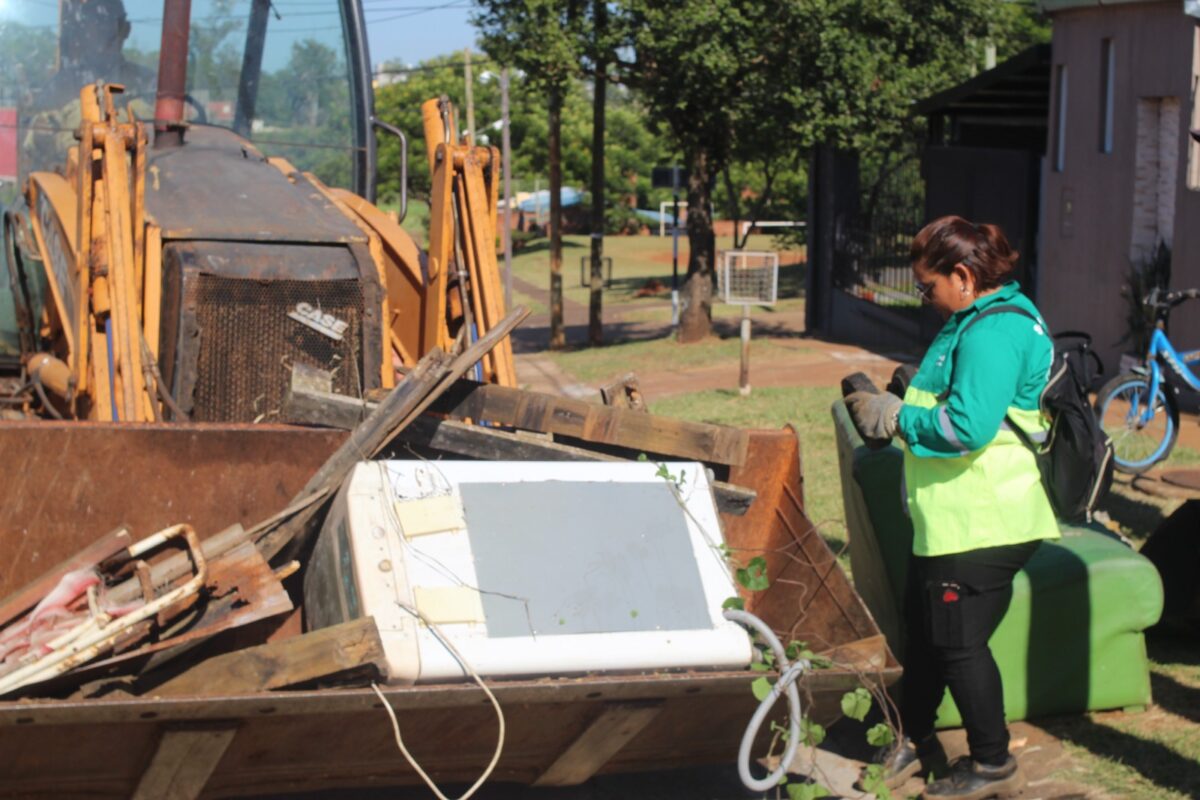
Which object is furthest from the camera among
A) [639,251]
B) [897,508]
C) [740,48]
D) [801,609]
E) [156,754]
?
[639,251]

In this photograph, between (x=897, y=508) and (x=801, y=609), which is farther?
(x=897, y=508)

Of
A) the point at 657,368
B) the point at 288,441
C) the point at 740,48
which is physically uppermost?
the point at 740,48

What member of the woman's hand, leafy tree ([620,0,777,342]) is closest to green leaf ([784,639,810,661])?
the woman's hand

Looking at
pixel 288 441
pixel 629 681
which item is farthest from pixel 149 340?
pixel 629 681

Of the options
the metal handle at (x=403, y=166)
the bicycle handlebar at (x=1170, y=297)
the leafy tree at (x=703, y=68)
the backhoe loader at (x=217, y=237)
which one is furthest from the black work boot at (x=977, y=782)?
the leafy tree at (x=703, y=68)

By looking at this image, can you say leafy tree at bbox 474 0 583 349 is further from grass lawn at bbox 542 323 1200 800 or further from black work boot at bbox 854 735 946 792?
black work boot at bbox 854 735 946 792

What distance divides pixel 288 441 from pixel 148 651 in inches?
42.7

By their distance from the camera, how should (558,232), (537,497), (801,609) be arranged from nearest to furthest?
(537,497), (801,609), (558,232)

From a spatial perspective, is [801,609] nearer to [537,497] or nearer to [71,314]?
[537,497]

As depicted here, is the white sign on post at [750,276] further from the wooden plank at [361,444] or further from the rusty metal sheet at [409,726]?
the rusty metal sheet at [409,726]

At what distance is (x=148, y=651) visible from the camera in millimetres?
3941

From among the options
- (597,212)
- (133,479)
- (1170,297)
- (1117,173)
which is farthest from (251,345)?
(597,212)

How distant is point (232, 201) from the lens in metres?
6.16

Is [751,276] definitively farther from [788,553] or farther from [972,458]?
[972,458]
